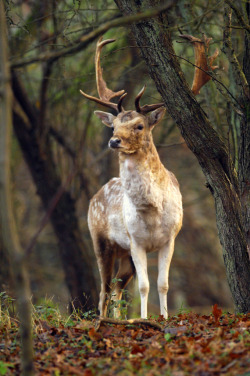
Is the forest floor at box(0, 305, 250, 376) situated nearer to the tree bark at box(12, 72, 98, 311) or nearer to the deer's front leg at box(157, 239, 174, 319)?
the deer's front leg at box(157, 239, 174, 319)

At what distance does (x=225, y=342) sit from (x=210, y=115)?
16.9ft

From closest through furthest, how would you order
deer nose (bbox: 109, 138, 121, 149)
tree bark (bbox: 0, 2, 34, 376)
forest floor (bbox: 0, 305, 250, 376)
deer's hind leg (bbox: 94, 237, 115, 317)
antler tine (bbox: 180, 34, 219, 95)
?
tree bark (bbox: 0, 2, 34, 376) < forest floor (bbox: 0, 305, 250, 376) < antler tine (bbox: 180, 34, 219, 95) < deer nose (bbox: 109, 138, 121, 149) < deer's hind leg (bbox: 94, 237, 115, 317)

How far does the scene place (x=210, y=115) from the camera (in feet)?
31.1

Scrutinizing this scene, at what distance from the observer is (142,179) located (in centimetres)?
783

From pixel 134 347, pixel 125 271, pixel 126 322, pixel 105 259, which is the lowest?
pixel 134 347

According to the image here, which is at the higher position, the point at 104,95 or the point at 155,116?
the point at 104,95

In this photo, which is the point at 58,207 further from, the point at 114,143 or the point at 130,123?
the point at 114,143

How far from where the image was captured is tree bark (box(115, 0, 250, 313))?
6.79 m

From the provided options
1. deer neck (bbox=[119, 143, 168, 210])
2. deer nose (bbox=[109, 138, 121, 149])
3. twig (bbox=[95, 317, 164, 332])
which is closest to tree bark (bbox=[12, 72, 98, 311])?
deer neck (bbox=[119, 143, 168, 210])

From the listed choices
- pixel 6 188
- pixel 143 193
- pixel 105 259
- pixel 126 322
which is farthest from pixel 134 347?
pixel 105 259

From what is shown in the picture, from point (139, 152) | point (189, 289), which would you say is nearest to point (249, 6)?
point (139, 152)

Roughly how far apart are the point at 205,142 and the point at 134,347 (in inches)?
107

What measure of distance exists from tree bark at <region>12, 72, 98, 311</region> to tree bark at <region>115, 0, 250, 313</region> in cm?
585

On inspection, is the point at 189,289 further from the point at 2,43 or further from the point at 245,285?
the point at 2,43
